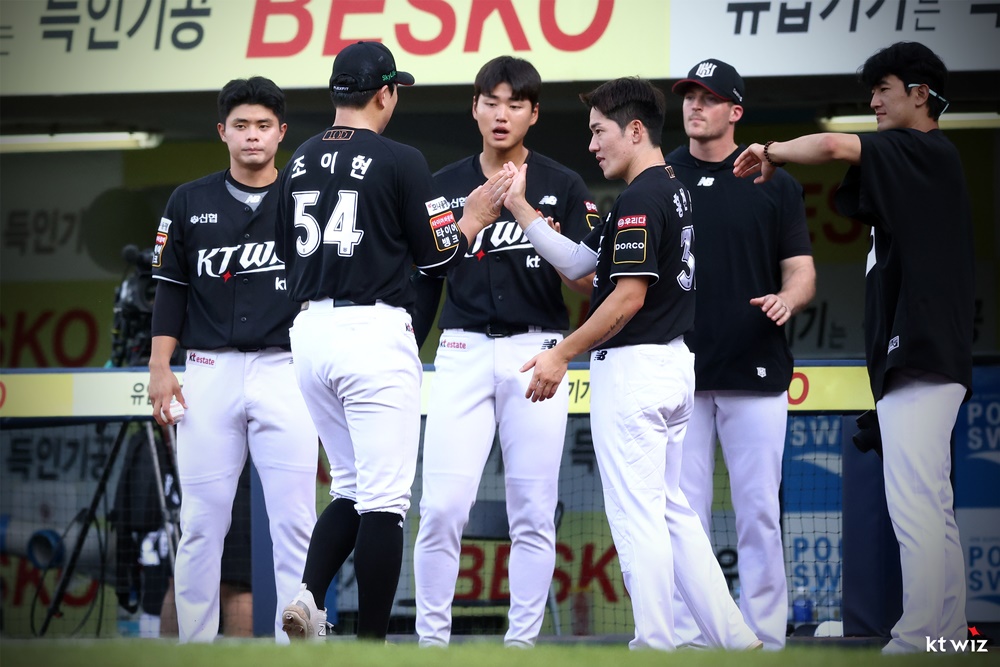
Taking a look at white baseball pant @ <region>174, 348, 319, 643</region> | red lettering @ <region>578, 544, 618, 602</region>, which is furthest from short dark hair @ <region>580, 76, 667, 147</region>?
red lettering @ <region>578, 544, 618, 602</region>

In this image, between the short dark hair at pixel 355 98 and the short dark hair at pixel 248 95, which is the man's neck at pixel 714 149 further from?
the short dark hair at pixel 248 95

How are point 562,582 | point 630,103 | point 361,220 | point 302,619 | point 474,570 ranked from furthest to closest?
point 474,570 → point 562,582 → point 630,103 → point 361,220 → point 302,619

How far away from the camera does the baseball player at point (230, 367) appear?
13.9 feet

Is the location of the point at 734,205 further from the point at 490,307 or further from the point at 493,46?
the point at 493,46

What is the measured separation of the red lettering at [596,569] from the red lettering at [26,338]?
13.2ft

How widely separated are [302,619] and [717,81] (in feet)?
7.81

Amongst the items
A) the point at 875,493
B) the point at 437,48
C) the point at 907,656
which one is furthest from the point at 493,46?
the point at 907,656

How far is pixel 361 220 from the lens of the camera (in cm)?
358

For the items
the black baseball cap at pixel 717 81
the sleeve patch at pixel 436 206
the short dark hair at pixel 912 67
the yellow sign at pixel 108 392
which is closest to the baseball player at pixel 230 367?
the sleeve patch at pixel 436 206

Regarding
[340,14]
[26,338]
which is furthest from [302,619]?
[26,338]

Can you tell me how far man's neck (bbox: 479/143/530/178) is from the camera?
176 inches

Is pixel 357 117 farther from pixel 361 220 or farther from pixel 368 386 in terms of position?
pixel 368 386

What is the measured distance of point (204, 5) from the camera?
6.34 metres

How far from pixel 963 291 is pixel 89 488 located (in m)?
4.54
